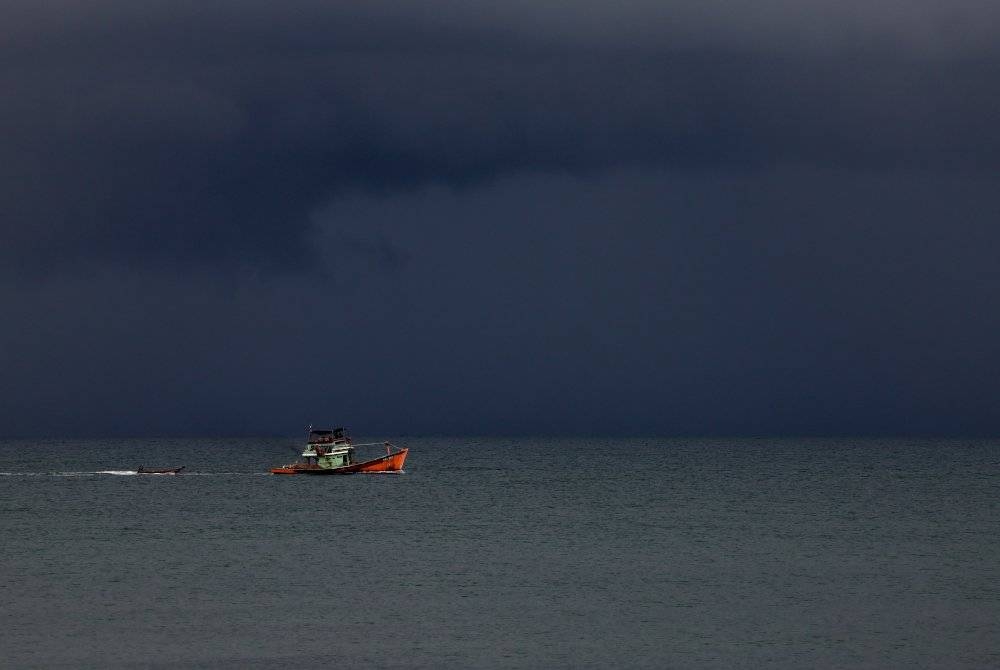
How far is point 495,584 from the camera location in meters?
68.4

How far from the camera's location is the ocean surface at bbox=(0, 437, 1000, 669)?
171ft

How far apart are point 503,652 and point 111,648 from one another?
15427mm

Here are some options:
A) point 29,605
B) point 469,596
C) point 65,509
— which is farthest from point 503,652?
point 65,509

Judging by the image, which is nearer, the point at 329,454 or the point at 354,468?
the point at 329,454

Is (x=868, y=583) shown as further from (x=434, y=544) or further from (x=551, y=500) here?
(x=551, y=500)

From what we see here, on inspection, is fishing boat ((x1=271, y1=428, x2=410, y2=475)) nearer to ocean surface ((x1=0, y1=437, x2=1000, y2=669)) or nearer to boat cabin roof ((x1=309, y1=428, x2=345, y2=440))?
boat cabin roof ((x1=309, y1=428, x2=345, y2=440))

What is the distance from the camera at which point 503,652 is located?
51875 mm

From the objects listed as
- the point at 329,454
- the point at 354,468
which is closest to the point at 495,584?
the point at 329,454

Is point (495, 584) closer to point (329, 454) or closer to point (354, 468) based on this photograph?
point (329, 454)

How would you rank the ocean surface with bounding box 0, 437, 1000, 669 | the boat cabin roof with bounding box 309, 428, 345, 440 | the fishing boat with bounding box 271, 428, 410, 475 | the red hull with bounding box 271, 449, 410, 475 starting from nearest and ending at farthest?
1. the ocean surface with bounding box 0, 437, 1000, 669
2. the boat cabin roof with bounding box 309, 428, 345, 440
3. the fishing boat with bounding box 271, 428, 410, 475
4. the red hull with bounding box 271, 449, 410, 475

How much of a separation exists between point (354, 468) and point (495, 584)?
88.4 meters

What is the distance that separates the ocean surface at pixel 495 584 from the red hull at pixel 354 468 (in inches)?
956

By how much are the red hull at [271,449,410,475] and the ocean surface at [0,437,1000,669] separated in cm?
2428

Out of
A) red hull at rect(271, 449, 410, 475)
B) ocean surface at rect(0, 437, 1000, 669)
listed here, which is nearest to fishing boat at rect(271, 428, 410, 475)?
red hull at rect(271, 449, 410, 475)
